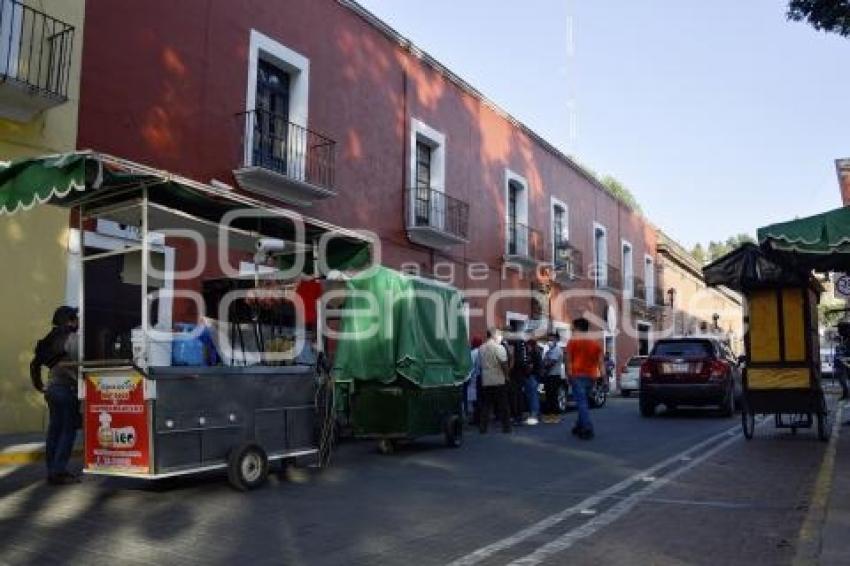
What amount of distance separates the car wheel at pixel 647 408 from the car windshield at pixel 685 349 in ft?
3.15

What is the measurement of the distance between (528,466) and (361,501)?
2861 millimetres

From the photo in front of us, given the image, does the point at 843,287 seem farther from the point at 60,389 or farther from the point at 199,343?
the point at 60,389

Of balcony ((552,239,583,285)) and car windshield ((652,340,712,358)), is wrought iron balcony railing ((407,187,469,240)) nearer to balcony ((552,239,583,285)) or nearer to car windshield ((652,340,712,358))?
car windshield ((652,340,712,358))

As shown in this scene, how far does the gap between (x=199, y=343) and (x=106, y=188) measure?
172 centimetres

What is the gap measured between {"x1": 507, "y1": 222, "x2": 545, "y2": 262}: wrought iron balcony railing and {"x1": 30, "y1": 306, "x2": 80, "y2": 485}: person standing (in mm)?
16421

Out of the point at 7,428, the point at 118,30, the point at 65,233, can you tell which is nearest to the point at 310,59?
the point at 118,30

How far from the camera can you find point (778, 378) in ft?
39.5

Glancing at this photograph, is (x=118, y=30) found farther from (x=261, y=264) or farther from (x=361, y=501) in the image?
(x=361, y=501)

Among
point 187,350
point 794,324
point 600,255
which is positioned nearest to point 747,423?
point 794,324

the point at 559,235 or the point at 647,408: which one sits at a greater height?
the point at 559,235

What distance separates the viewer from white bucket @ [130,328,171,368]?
24.6 ft

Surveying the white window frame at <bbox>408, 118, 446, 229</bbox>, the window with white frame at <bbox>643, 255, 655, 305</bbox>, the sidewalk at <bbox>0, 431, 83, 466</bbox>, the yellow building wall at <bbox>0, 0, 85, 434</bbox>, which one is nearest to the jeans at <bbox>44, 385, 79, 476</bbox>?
the sidewalk at <bbox>0, 431, 83, 466</bbox>

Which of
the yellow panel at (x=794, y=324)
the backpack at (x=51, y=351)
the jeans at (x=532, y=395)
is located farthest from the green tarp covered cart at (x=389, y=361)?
the yellow panel at (x=794, y=324)

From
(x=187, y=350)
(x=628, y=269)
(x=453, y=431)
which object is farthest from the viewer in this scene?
(x=628, y=269)
